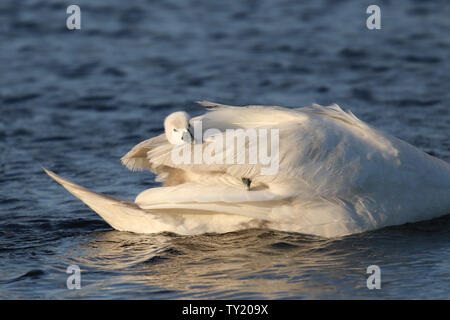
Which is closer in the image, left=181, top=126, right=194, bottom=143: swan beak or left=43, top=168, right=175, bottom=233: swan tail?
left=181, top=126, right=194, bottom=143: swan beak

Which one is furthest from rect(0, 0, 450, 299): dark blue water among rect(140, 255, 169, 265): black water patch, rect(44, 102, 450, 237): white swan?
rect(44, 102, 450, 237): white swan

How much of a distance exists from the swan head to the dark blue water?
85cm

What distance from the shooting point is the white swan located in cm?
616

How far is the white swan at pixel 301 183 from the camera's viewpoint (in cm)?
616

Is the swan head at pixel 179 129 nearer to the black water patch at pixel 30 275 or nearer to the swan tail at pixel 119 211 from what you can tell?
the swan tail at pixel 119 211

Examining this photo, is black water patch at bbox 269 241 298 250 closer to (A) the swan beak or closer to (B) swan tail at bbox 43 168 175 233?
(B) swan tail at bbox 43 168 175 233

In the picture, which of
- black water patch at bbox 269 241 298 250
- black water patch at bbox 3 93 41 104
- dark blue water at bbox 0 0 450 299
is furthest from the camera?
black water patch at bbox 3 93 41 104

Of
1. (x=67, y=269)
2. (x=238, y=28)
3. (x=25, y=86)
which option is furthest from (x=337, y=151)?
(x=238, y=28)

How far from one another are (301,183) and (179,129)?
0.99m

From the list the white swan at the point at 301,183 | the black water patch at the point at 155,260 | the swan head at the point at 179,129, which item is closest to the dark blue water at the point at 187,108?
the black water patch at the point at 155,260

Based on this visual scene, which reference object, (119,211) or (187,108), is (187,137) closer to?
(119,211)

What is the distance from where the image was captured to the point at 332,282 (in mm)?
5668

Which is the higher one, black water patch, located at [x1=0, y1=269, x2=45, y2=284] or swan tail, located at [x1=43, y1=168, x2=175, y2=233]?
swan tail, located at [x1=43, y1=168, x2=175, y2=233]

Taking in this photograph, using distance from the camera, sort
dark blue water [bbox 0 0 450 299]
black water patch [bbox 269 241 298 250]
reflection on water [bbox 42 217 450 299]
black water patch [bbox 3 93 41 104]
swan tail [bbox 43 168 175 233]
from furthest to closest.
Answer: black water patch [bbox 3 93 41 104]
swan tail [bbox 43 168 175 233]
black water patch [bbox 269 241 298 250]
dark blue water [bbox 0 0 450 299]
reflection on water [bbox 42 217 450 299]
